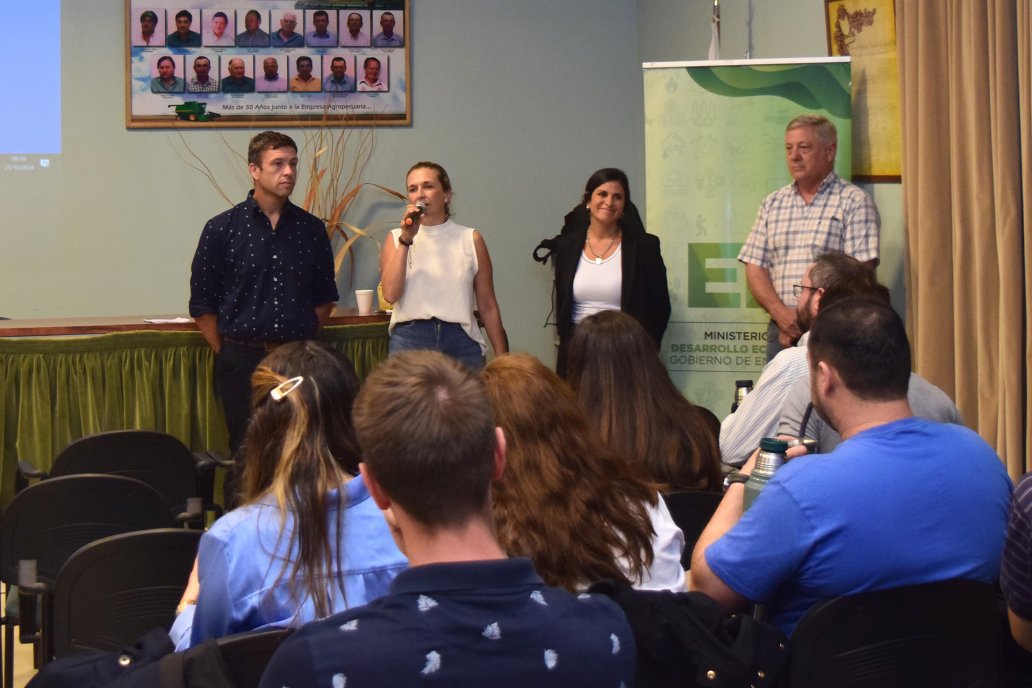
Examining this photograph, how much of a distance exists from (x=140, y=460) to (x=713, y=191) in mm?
2641

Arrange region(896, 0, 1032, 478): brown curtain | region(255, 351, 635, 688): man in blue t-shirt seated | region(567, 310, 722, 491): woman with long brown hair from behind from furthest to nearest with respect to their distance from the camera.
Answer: region(896, 0, 1032, 478): brown curtain, region(567, 310, 722, 491): woman with long brown hair from behind, region(255, 351, 635, 688): man in blue t-shirt seated

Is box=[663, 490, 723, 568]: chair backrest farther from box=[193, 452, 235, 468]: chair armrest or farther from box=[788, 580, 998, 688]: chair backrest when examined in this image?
box=[193, 452, 235, 468]: chair armrest

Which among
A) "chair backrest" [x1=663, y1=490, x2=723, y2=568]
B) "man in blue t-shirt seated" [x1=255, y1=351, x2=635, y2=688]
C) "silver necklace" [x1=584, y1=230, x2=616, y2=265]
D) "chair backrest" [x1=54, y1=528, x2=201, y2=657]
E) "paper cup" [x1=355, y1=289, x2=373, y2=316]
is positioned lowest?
"chair backrest" [x1=54, y1=528, x2=201, y2=657]

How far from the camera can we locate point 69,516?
9.09 ft

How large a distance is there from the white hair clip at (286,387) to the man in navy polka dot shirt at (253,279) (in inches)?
98.2

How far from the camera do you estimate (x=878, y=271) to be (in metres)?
4.64

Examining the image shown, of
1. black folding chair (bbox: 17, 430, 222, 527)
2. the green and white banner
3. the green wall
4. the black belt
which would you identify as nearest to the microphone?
the black belt

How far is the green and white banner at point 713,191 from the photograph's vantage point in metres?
4.80

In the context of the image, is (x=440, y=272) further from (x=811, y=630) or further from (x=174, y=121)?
(x=811, y=630)

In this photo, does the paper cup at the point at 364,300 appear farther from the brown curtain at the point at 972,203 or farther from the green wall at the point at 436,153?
the brown curtain at the point at 972,203

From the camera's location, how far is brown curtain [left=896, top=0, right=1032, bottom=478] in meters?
3.66

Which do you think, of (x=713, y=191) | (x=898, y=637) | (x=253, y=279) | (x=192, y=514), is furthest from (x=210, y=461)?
(x=898, y=637)

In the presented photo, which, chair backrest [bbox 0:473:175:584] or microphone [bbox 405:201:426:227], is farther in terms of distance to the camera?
microphone [bbox 405:201:426:227]

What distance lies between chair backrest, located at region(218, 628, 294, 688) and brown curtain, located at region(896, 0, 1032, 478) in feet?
9.19
